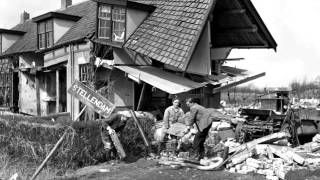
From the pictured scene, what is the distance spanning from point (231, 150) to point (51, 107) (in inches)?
628

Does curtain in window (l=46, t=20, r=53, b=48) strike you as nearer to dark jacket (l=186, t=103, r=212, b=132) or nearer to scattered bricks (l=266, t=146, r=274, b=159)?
dark jacket (l=186, t=103, r=212, b=132)

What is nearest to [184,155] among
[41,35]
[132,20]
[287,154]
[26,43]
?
[287,154]

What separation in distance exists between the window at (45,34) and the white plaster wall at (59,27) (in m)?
0.41

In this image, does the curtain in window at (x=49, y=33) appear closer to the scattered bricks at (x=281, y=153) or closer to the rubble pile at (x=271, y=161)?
the rubble pile at (x=271, y=161)

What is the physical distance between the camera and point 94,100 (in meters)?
10.2

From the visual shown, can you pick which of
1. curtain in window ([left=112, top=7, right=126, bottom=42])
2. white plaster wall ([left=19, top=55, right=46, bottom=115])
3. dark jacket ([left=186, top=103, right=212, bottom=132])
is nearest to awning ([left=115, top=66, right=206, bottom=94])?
curtain in window ([left=112, top=7, right=126, bottom=42])

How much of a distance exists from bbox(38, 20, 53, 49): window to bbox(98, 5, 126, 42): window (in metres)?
6.46

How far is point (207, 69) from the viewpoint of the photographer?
16.2 metres

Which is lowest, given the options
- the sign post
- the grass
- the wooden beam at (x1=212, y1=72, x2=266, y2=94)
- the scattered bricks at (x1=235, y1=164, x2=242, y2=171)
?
the grass

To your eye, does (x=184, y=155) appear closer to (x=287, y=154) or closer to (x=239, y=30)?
(x=287, y=154)

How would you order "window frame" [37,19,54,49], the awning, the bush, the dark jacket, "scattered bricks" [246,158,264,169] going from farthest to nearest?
"window frame" [37,19,54,49]
the awning
the dark jacket
the bush
"scattered bricks" [246,158,264,169]

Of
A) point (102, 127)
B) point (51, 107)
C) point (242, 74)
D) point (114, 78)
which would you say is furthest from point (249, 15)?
point (51, 107)

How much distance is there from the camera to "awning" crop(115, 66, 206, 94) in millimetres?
14664

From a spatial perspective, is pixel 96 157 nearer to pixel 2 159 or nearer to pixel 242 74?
pixel 2 159
